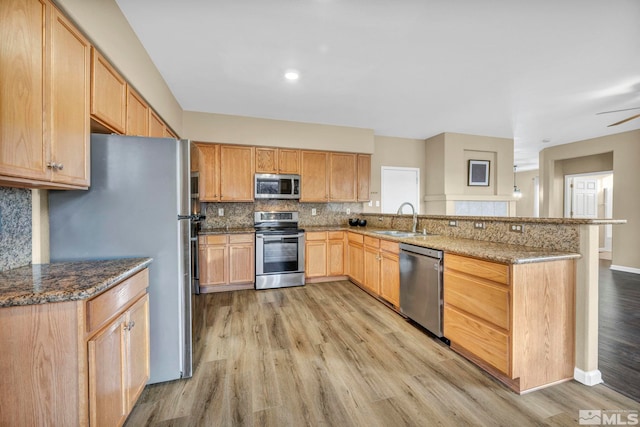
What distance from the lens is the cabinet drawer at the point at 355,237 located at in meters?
3.89

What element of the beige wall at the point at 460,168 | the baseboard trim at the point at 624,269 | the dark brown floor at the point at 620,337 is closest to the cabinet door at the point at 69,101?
the dark brown floor at the point at 620,337

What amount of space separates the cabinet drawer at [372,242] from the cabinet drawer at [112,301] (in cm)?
257

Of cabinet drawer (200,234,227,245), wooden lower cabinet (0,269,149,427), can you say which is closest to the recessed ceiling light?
cabinet drawer (200,234,227,245)

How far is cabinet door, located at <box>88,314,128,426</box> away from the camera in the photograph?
111 cm

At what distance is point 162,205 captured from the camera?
69.4 inches

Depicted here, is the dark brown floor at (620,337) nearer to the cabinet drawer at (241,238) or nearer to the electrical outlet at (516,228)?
the electrical outlet at (516,228)

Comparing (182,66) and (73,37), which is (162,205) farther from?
(182,66)

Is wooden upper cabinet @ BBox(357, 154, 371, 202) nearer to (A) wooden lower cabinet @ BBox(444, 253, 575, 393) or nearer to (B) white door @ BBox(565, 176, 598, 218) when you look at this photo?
(A) wooden lower cabinet @ BBox(444, 253, 575, 393)

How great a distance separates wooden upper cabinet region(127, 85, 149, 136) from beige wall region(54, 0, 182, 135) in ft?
0.21

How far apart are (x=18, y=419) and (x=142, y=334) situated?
2.01 feet

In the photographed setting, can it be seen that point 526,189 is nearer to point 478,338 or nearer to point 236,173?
point 478,338

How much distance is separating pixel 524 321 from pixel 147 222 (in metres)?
2.59

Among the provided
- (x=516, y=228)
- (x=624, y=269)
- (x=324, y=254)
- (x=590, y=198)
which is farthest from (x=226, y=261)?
(x=590, y=198)

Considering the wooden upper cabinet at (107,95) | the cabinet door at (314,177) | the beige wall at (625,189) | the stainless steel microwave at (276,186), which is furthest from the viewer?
the beige wall at (625,189)
